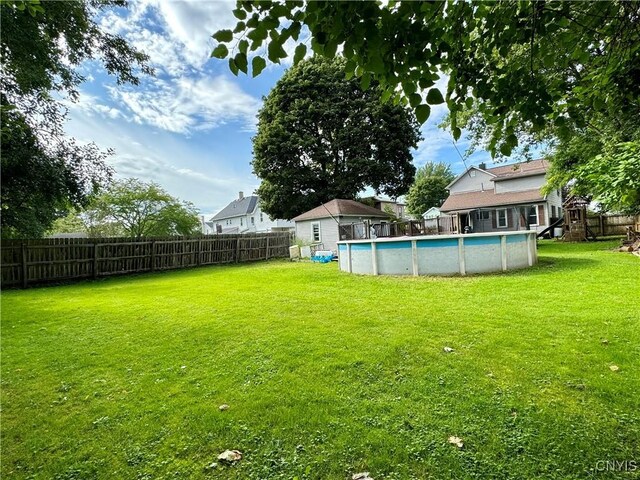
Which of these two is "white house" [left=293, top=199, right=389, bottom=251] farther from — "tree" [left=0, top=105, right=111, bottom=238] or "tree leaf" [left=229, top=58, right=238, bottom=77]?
"tree leaf" [left=229, top=58, right=238, bottom=77]

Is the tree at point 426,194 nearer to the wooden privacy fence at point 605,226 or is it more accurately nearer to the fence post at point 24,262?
the wooden privacy fence at point 605,226

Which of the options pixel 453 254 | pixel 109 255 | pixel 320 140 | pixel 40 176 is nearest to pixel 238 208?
pixel 320 140

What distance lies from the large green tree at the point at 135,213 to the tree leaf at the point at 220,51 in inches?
845

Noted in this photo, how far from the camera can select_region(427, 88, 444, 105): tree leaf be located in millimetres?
1815

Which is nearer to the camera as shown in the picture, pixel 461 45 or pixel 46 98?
pixel 461 45

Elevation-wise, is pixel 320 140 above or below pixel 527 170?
above

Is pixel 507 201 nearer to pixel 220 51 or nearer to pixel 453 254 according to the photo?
pixel 453 254

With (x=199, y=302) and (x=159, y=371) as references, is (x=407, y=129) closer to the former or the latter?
A: (x=199, y=302)

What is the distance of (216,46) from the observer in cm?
164

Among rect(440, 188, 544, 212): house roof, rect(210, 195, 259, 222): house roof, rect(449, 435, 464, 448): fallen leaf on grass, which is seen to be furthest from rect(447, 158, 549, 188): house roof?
rect(210, 195, 259, 222): house roof

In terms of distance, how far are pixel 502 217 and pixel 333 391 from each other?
996 inches

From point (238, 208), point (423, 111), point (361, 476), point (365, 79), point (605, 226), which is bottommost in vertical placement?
point (361, 476)

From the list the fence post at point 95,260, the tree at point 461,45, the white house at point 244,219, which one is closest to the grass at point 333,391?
the tree at point 461,45

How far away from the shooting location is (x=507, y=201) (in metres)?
23.1
